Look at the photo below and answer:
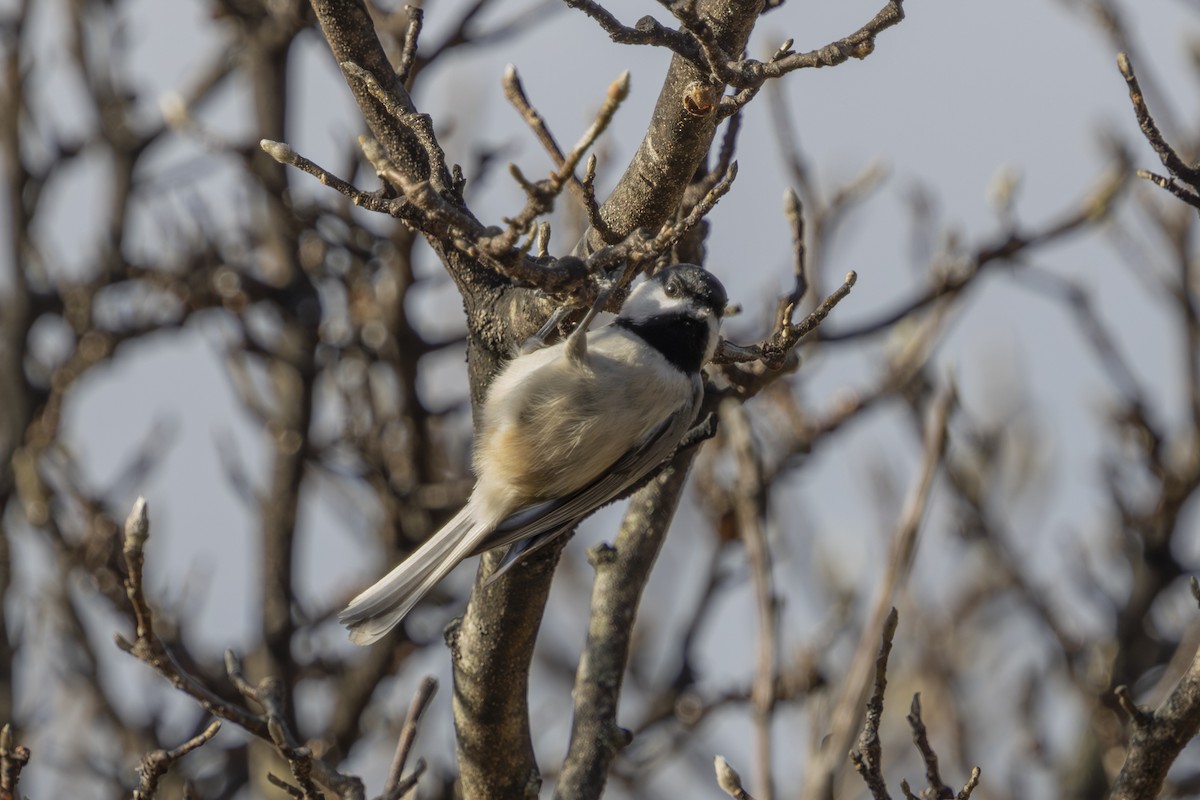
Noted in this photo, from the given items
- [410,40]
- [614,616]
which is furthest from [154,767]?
[410,40]

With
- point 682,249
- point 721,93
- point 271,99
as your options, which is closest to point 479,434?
point 682,249

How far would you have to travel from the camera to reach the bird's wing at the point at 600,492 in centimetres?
272

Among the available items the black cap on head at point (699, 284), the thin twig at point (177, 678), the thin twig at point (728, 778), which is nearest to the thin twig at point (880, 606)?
the thin twig at point (728, 778)

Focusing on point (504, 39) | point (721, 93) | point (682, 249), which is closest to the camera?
point (721, 93)

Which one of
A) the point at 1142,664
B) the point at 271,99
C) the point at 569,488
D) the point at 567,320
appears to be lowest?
the point at 1142,664

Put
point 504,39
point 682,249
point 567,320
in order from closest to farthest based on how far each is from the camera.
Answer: point 567,320 → point 682,249 → point 504,39

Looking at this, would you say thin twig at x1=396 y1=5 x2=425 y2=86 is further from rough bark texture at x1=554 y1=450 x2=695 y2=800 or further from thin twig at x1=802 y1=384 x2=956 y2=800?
thin twig at x1=802 y1=384 x2=956 y2=800

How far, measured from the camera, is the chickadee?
2857mm

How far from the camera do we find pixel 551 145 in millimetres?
2277

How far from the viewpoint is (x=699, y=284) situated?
286cm

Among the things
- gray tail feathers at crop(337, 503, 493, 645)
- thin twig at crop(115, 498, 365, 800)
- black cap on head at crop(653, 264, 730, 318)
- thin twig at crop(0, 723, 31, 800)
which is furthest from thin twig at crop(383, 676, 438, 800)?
black cap on head at crop(653, 264, 730, 318)

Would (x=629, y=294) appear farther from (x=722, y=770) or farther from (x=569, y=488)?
(x=722, y=770)

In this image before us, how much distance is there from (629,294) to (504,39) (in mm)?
1690

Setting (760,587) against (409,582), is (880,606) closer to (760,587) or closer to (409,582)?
(760,587)
